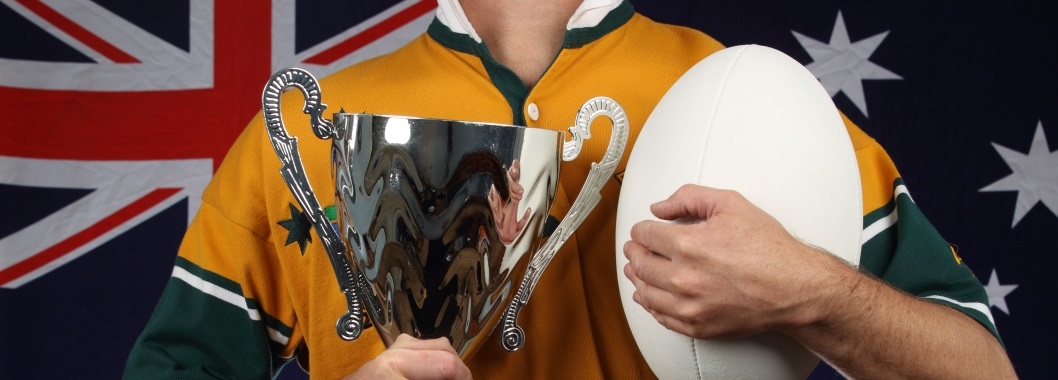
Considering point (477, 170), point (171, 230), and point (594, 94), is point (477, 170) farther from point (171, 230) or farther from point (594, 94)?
point (171, 230)

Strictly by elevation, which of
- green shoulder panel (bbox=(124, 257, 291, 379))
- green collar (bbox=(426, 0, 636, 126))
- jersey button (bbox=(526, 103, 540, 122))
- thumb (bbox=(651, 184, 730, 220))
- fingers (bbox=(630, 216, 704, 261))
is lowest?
green shoulder panel (bbox=(124, 257, 291, 379))

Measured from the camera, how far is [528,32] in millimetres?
1184

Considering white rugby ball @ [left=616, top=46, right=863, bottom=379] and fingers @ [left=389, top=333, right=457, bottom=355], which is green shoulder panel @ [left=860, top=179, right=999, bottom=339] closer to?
white rugby ball @ [left=616, top=46, right=863, bottom=379]

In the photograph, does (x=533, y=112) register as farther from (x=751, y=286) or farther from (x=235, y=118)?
(x=235, y=118)

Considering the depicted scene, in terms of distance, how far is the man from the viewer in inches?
43.3

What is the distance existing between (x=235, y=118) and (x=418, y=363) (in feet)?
4.50

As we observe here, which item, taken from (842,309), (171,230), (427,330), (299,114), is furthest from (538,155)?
(171,230)

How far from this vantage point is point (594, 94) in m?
1.16

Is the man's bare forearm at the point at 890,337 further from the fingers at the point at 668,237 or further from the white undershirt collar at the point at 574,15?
the white undershirt collar at the point at 574,15

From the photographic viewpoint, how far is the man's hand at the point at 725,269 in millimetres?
833

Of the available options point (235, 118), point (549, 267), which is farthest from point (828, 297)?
point (235, 118)

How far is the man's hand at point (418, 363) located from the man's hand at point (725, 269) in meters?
0.17

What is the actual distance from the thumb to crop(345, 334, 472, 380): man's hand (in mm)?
208

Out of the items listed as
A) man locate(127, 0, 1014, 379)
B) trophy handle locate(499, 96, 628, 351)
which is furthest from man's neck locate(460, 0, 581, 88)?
trophy handle locate(499, 96, 628, 351)
